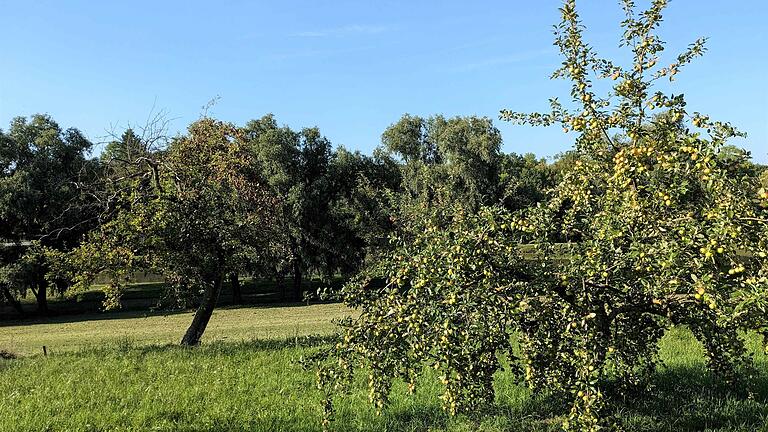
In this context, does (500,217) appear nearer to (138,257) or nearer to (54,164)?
(138,257)

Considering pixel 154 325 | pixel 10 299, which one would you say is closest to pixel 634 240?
pixel 154 325

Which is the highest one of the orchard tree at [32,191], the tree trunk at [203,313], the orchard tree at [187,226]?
the orchard tree at [32,191]

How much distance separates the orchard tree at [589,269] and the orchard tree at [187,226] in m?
9.65

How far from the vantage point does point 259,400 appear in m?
9.18

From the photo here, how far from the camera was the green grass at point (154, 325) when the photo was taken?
2342 cm

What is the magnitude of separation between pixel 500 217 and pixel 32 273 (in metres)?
37.1

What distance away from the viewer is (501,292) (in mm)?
5086

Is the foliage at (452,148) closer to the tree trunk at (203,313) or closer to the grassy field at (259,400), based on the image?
the tree trunk at (203,313)

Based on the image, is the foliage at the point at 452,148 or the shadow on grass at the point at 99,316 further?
the foliage at the point at 452,148

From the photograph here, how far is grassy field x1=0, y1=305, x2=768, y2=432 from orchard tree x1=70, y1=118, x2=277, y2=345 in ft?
7.99

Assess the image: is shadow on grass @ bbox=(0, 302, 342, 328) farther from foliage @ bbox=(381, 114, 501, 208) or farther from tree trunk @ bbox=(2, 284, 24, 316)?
foliage @ bbox=(381, 114, 501, 208)

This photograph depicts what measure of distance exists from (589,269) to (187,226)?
1183 centimetres

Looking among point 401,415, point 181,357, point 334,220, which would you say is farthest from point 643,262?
point 334,220

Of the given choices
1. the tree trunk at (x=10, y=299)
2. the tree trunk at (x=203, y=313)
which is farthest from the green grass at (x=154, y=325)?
the tree trunk at (x=203, y=313)
